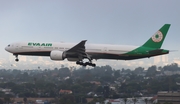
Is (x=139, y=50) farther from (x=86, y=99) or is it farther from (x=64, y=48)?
(x=86, y=99)

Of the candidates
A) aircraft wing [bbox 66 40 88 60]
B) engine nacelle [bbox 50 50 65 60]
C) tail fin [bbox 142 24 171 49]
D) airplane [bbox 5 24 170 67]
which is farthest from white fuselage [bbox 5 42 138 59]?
tail fin [bbox 142 24 171 49]

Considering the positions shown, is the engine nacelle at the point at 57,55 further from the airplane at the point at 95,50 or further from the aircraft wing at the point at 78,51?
the aircraft wing at the point at 78,51

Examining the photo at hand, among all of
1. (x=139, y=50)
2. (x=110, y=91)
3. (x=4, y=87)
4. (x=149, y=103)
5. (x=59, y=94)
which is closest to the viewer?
(x=139, y=50)

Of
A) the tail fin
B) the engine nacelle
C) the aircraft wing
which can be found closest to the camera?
the aircraft wing

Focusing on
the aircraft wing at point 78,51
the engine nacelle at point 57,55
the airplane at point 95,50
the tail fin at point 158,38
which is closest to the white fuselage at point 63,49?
the airplane at point 95,50

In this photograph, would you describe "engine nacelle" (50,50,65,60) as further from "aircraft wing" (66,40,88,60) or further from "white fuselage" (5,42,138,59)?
"white fuselage" (5,42,138,59)

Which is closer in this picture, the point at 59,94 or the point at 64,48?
the point at 64,48

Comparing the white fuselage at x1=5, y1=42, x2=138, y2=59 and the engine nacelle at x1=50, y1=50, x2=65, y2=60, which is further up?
the white fuselage at x1=5, y1=42, x2=138, y2=59

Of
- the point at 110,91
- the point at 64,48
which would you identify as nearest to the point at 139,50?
the point at 64,48
